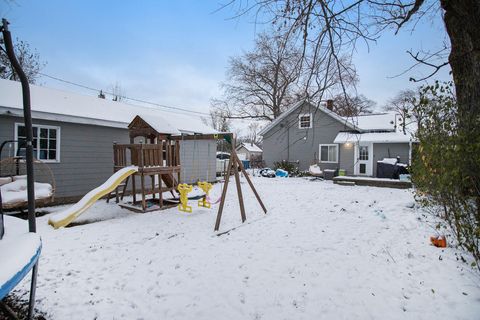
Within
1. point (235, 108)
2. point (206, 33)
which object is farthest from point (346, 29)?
point (235, 108)

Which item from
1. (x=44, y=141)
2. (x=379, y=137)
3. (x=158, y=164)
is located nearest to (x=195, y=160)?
(x=158, y=164)

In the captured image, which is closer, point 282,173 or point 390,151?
point 390,151

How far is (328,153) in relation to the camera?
18.0m

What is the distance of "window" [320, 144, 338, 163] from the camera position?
17625 mm

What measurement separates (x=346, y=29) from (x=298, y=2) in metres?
0.68

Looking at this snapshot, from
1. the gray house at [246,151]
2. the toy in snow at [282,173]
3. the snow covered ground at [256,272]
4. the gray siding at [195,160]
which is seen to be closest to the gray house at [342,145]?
the toy in snow at [282,173]

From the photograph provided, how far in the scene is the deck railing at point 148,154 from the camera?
22.8ft

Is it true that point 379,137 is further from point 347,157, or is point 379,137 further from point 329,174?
point 329,174

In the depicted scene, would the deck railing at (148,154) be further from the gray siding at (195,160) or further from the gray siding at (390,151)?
the gray siding at (390,151)

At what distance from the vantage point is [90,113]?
8805 millimetres

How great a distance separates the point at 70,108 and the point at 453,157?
973 cm

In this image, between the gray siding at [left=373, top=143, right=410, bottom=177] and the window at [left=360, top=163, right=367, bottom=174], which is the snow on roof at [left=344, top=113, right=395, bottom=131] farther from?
the window at [left=360, top=163, right=367, bottom=174]

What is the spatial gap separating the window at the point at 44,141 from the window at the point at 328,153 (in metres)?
15.1

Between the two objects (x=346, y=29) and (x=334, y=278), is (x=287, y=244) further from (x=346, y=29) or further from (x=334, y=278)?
(x=346, y=29)
